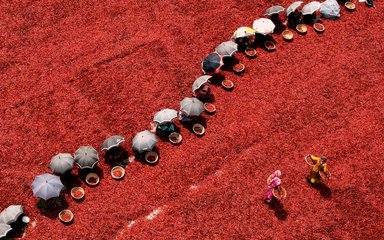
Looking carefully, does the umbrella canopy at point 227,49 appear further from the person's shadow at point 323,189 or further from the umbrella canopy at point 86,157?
the umbrella canopy at point 86,157

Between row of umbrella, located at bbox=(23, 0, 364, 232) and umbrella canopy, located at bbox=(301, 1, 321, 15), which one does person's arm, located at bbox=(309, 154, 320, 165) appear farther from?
umbrella canopy, located at bbox=(301, 1, 321, 15)

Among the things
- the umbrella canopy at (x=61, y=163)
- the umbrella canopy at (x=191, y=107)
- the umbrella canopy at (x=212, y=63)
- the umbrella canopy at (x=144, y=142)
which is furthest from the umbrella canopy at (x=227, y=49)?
the umbrella canopy at (x=61, y=163)

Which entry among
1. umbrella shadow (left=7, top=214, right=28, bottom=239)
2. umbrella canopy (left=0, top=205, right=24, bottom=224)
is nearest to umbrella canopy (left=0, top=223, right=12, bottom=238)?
umbrella canopy (left=0, top=205, right=24, bottom=224)

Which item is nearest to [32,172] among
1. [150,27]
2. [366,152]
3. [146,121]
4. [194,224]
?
[146,121]

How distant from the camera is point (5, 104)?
21125mm

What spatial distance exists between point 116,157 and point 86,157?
1.47 meters

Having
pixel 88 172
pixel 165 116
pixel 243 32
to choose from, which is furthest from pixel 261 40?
pixel 88 172

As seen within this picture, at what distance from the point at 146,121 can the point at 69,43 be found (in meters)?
6.33

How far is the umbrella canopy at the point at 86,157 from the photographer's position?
18.6 m

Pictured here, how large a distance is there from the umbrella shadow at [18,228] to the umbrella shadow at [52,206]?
796 mm

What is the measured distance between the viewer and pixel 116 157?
19656 mm

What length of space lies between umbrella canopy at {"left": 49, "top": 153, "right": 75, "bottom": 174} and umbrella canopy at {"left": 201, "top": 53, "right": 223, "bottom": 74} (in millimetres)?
7838

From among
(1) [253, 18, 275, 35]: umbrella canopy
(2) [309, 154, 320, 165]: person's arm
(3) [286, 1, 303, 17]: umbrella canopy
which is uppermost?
(1) [253, 18, 275, 35]: umbrella canopy

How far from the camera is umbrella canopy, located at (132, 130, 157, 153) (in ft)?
63.0
